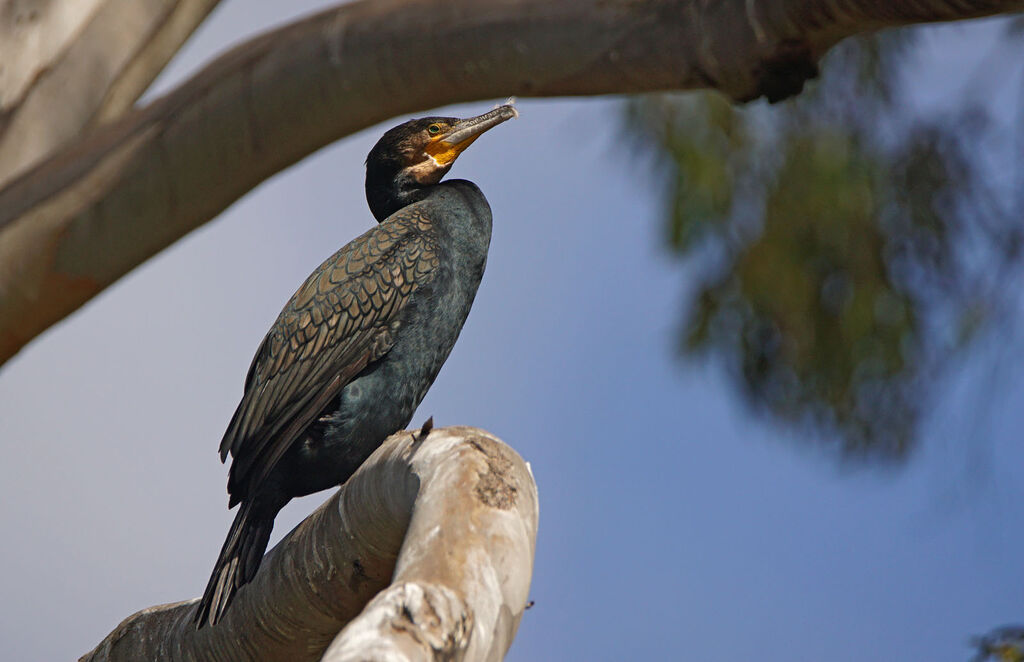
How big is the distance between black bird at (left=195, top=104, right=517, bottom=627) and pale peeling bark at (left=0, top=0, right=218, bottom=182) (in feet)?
2.56

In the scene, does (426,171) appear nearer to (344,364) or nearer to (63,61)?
(344,364)

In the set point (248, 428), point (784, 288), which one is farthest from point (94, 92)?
point (784, 288)

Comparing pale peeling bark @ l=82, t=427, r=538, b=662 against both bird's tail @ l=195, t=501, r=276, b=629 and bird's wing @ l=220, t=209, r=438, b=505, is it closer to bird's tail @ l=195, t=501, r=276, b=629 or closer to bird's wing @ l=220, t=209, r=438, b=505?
bird's tail @ l=195, t=501, r=276, b=629

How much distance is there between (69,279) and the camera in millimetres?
2525

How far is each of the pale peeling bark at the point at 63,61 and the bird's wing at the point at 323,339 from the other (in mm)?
785

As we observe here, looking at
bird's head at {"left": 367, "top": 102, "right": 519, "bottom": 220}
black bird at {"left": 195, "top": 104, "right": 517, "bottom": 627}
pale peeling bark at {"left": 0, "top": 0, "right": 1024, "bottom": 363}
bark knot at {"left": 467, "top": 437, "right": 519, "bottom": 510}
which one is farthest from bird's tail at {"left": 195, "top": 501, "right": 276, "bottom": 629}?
bird's head at {"left": 367, "top": 102, "right": 519, "bottom": 220}

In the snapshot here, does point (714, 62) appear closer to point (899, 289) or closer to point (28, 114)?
point (28, 114)

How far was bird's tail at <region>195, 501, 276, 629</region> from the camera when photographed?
2684 mm

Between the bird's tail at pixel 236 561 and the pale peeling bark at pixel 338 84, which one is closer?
the pale peeling bark at pixel 338 84

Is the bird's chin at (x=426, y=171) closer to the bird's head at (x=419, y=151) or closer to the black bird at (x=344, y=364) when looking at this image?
the bird's head at (x=419, y=151)

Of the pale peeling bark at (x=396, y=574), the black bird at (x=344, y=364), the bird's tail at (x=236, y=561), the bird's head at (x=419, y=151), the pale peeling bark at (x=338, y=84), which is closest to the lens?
the pale peeling bark at (x=396, y=574)

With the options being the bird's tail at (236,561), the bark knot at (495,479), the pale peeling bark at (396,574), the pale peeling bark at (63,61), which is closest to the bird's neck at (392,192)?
the pale peeling bark at (63,61)

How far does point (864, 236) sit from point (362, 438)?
3.15m

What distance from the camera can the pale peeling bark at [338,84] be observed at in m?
1.78
